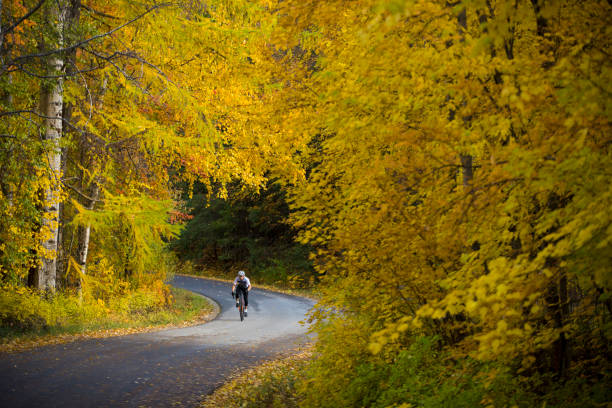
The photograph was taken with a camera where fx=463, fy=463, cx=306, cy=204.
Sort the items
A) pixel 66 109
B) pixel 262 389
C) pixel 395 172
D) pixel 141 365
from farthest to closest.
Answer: pixel 66 109 → pixel 141 365 → pixel 262 389 → pixel 395 172

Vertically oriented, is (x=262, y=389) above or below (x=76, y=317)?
below

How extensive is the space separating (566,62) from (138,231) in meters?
10.4

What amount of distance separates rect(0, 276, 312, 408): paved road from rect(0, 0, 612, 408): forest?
5.08ft

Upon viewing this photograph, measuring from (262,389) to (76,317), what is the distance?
778 centimetres

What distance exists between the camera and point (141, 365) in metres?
9.27

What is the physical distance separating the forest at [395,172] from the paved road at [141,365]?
155 centimetres

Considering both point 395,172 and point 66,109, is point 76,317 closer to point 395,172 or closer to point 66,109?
point 66,109

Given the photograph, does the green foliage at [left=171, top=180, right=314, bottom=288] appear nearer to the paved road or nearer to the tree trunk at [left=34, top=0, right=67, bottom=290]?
the paved road

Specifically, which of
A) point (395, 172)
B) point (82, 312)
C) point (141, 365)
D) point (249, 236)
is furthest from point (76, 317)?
point (249, 236)

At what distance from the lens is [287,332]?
544 inches

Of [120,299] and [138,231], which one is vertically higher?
[138,231]

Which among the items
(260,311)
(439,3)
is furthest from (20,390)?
(260,311)

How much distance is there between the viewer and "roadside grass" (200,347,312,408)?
747 centimetres

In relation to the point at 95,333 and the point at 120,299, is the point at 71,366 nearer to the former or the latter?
the point at 95,333
